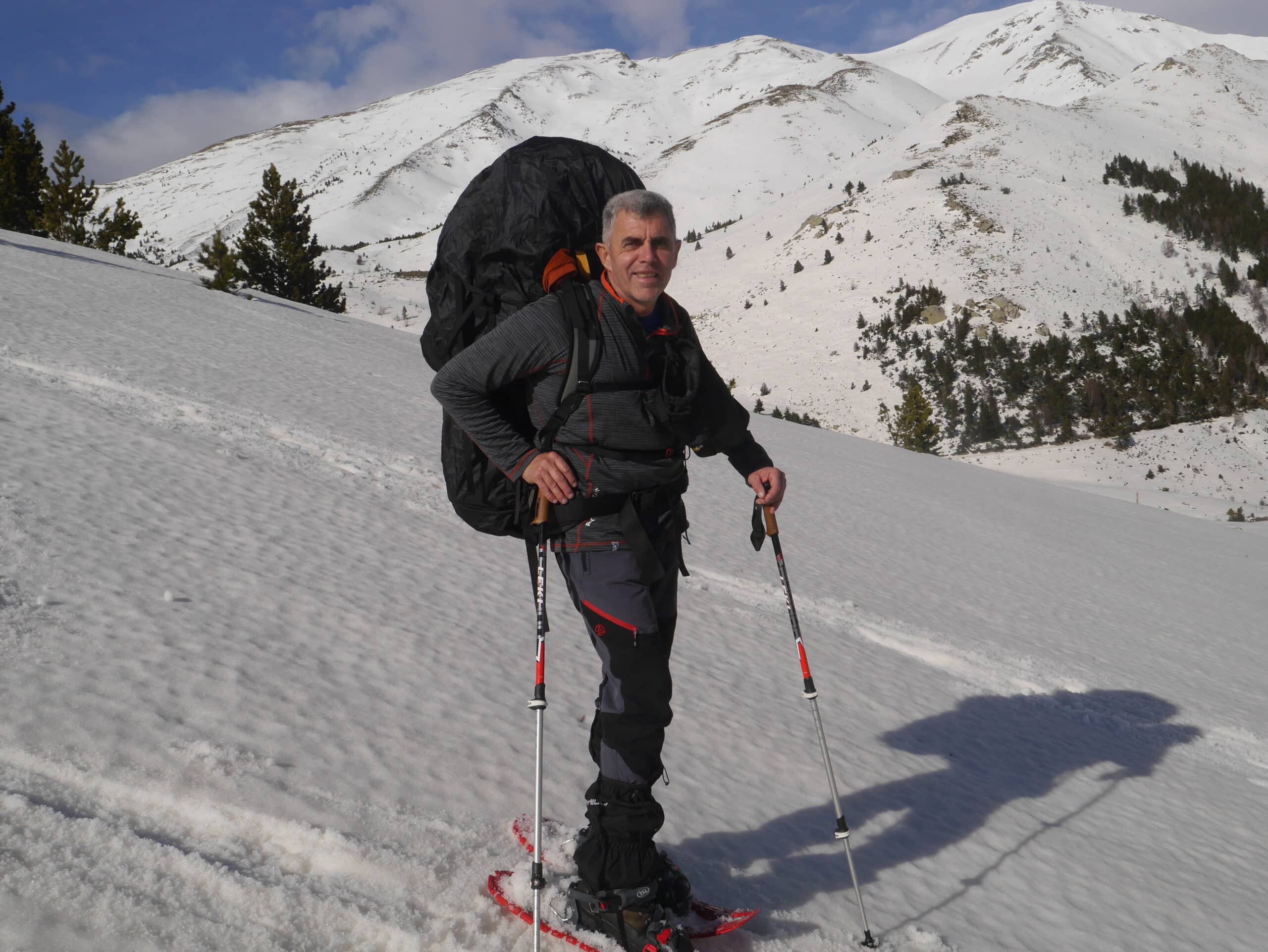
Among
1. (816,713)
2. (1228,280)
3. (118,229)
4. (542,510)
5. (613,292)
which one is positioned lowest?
(816,713)

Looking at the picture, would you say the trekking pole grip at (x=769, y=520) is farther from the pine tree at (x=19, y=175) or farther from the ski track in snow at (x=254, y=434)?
the pine tree at (x=19, y=175)

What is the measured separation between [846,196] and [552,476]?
53820 millimetres

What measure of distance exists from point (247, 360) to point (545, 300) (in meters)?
9.88

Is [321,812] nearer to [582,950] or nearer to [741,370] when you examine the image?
[582,950]

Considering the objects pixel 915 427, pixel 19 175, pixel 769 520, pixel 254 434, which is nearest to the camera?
pixel 769 520

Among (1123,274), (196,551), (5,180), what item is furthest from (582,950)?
(1123,274)

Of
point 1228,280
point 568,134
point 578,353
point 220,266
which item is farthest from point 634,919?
point 568,134

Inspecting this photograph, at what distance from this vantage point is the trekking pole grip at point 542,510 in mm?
2391

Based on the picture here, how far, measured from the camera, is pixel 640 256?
2324mm

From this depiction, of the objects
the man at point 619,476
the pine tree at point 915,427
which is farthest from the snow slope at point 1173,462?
the man at point 619,476

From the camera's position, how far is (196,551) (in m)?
4.41

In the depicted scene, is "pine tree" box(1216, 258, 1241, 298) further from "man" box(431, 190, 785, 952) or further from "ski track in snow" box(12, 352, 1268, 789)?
"man" box(431, 190, 785, 952)

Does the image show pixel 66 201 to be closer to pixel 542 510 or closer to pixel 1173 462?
pixel 542 510

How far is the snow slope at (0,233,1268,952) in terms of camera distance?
2.31 metres
